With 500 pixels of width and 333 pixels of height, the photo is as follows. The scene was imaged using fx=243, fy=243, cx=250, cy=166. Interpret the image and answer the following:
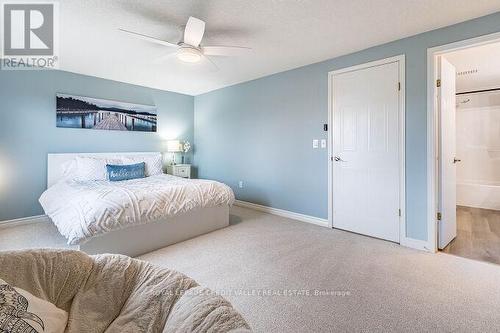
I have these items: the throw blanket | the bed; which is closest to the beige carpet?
the bed

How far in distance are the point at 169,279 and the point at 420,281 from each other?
2.11 meters

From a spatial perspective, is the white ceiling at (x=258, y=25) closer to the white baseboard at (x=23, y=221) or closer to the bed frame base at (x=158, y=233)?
the bed frame base at (x=158, y=233)

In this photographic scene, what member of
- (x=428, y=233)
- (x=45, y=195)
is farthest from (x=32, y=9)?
(x=428, y=233)

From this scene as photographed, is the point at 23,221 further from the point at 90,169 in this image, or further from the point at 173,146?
the point at 173,146

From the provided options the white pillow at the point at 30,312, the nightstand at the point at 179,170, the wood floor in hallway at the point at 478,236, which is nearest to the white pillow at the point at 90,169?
the nightstand at the point at 179,170

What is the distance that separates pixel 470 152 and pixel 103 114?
709 centimetres

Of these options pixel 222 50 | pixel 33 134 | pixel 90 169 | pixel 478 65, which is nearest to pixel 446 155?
pixel 478 65

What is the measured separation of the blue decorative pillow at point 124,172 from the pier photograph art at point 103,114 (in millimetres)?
1051

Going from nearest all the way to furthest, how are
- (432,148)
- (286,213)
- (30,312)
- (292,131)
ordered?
(30,312) → (432,148) → (292,131) → (286,213)

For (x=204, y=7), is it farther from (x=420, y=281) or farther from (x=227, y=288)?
(x=420, y=281)

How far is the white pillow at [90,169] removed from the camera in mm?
3600

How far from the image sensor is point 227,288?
1937mm

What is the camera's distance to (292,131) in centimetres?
386

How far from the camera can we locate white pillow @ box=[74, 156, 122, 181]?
11.8 feet
